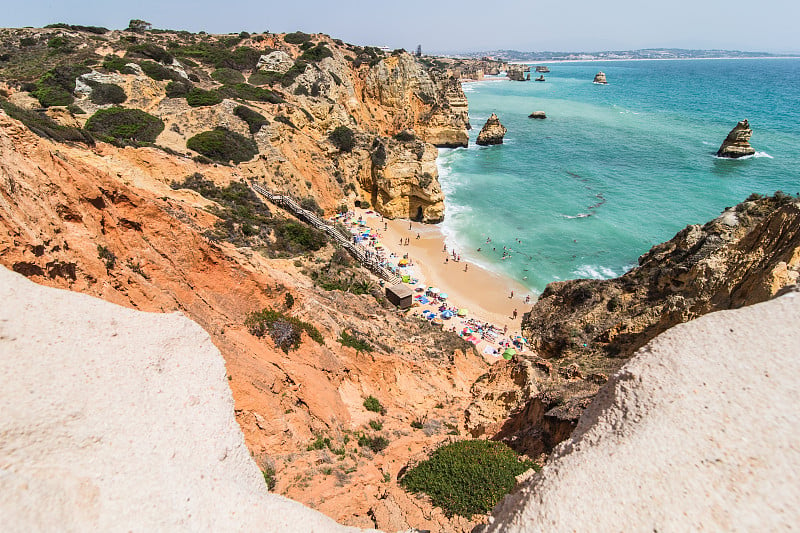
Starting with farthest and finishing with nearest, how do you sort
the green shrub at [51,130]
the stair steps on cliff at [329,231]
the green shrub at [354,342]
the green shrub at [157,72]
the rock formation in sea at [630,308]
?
the green shrub at [157,72] → the stair steps on cliff at [329,231] → the green shrub at [51,130] → the green shrub at [354,342] → the rock formation in sea at [630,308]

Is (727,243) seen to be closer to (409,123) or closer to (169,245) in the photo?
(169,245)

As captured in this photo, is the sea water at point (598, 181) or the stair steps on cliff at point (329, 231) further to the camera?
the sea water at point (598, 181)

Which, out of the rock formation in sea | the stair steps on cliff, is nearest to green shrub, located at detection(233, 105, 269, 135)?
the stair steps on cliff

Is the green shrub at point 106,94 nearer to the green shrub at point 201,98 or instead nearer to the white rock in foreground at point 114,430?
the green shrub at point 201,98

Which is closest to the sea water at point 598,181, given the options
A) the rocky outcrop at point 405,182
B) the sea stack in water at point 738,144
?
the sea stack in water at point 738,144

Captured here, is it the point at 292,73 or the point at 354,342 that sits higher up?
the point at 292,73

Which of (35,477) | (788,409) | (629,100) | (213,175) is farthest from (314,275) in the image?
(629,100)

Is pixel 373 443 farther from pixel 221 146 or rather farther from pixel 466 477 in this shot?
pixel 221 146

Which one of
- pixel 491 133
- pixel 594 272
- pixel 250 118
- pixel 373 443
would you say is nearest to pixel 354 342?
pixel 373 443
